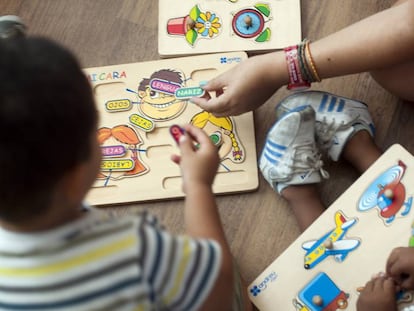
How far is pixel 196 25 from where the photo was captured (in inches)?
37.8

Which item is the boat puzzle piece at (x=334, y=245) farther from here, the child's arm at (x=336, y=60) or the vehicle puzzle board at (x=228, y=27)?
the vehicle puzzle board at (x=228, y=27)

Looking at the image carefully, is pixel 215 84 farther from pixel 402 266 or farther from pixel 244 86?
pixel 402 266

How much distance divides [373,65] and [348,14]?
20 centimetres

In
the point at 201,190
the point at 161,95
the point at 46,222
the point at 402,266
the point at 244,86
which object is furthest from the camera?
the point at 161,95

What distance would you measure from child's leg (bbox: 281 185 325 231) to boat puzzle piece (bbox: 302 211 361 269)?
45 mm

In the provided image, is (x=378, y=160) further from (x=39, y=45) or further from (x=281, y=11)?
(x=39, y=45)

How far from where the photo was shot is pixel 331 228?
806mm

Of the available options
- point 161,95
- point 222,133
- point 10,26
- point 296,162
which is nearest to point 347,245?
point 296,162

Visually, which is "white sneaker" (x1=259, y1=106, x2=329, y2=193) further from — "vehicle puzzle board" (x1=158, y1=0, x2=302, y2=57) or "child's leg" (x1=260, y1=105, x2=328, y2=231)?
"vehicle puzzle board" (x1=158, y1=0, x2=302, y2=57)

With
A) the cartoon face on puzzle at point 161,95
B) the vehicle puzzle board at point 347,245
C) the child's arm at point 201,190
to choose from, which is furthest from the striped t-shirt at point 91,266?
the cartoon face on puzzle at point 161,95

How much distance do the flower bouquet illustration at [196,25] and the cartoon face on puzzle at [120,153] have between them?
0.65 ft

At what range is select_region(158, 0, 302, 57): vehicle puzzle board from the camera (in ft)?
3.09

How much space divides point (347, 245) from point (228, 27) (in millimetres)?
430

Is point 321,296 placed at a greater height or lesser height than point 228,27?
lesser
